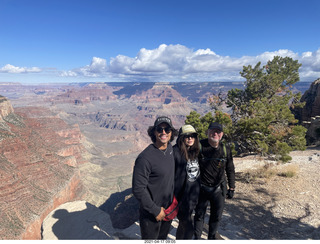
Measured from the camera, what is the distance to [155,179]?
10.8ft

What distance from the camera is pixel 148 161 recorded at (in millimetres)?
3180

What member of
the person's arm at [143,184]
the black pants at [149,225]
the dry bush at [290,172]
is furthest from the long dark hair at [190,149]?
the dry bush at [290,172]

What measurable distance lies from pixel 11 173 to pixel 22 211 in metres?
10.4

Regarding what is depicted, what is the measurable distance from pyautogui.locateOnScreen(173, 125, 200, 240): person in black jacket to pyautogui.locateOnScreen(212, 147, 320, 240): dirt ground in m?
3.40

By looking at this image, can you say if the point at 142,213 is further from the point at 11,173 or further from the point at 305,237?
the point at 11,173

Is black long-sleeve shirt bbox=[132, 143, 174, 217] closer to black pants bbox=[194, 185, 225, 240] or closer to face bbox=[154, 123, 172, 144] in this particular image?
face bbox=[154, 123, 172, 144]

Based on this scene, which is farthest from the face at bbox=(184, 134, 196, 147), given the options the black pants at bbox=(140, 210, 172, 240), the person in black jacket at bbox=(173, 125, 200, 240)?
the black pants at bbox=(140, 210, 172, 240)

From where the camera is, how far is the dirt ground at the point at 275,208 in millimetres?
6312

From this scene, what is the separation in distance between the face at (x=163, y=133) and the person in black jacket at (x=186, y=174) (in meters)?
0.55

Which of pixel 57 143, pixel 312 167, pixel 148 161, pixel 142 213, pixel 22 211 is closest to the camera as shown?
pixel 148 161

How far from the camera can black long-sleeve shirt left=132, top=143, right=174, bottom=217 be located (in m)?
3.15

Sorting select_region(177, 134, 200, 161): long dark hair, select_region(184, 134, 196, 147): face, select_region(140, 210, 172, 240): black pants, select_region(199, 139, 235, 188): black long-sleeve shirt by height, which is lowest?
select_region(140, 210, 172, 240): black pants

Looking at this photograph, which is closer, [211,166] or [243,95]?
[211,166]

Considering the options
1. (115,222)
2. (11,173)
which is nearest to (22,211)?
(11,173)
